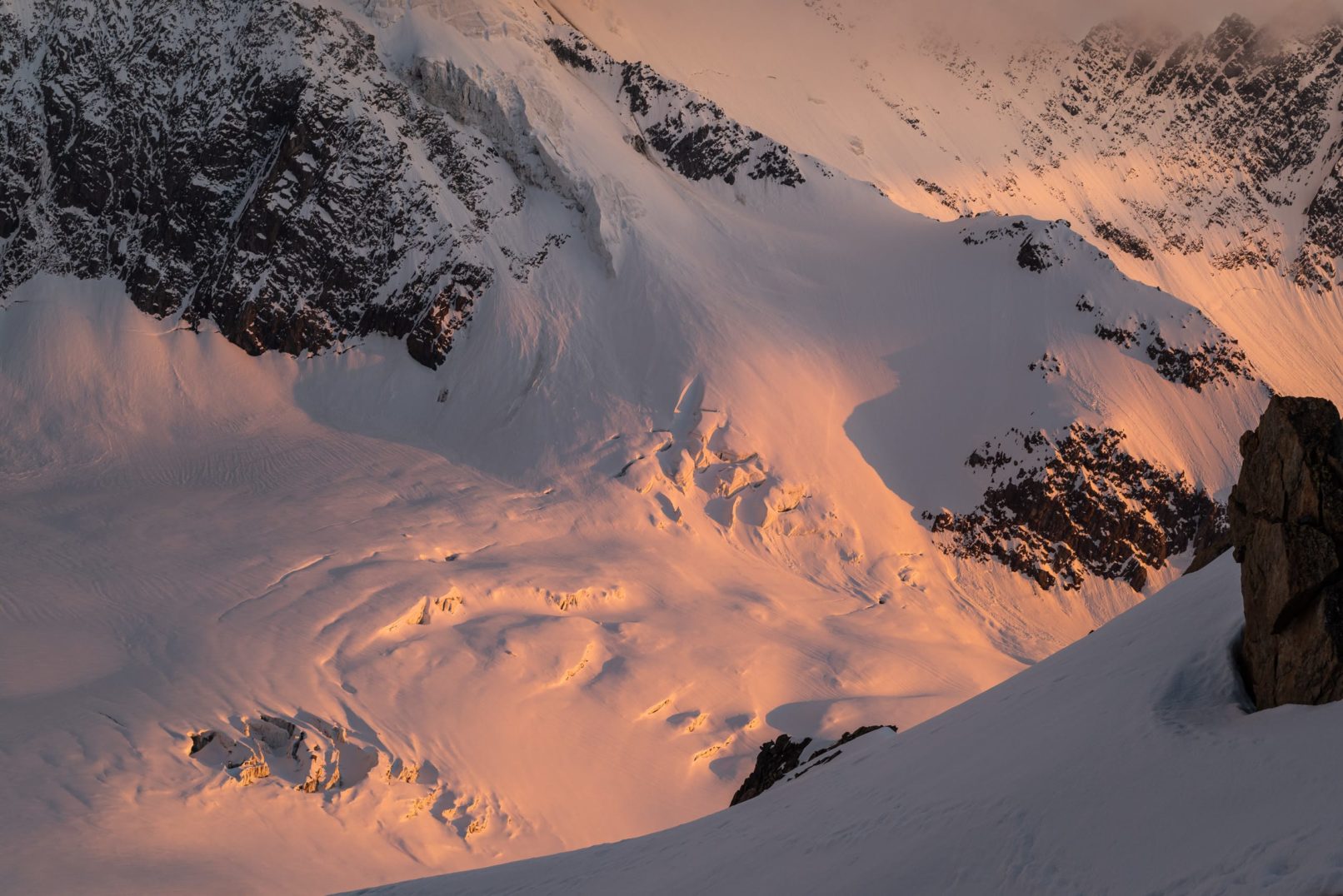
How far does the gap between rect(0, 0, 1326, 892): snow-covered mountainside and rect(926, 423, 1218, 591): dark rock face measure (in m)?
0.21

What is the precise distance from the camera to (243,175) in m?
65.8

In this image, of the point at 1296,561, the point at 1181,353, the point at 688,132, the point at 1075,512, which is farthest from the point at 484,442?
the point at 1296,561

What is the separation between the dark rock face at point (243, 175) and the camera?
62000 millimetres

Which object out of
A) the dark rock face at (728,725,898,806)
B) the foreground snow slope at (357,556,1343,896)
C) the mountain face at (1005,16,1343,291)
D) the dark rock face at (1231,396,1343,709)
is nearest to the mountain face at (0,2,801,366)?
the dark rock face at (728,725,898,806)

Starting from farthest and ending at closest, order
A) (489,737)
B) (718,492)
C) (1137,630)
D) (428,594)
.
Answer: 1. (718,492)
2. (428,594)
3. (489,737)
4. (1137,630)

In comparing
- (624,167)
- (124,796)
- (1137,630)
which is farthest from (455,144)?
(1137,630)

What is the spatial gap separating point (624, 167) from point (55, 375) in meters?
34.2

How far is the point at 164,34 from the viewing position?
68.6m

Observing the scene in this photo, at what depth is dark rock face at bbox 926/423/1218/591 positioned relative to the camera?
57031 mm

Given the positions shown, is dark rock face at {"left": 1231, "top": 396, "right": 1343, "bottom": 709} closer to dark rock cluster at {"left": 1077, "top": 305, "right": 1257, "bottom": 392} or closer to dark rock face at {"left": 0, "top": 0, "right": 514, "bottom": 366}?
dark rock face at {"left": 0, "top": 0, "right": 514, "bottom": 366}

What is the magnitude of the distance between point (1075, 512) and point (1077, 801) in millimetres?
48879

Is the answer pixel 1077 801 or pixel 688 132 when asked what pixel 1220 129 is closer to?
pixel 688 132

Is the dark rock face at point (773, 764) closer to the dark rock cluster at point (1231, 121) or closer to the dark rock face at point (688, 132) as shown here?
the dark rock face at point (688, 132)

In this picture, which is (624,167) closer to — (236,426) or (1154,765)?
(236,426)
